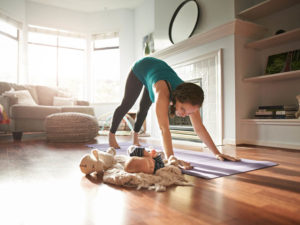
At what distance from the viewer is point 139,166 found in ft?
3.70

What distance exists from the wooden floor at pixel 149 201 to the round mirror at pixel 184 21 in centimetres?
253

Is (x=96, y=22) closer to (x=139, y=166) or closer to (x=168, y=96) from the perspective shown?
(x=168, y=96)

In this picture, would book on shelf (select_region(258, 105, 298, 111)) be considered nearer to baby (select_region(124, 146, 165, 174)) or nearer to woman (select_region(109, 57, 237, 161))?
woman (select_region(109, 57, 237, 161))

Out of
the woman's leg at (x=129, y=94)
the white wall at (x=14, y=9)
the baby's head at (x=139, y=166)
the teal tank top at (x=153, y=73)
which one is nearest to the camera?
the baby's head at (x=139, y=166)

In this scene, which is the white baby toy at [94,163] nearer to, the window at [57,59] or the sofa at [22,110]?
the sofa at [22,110]

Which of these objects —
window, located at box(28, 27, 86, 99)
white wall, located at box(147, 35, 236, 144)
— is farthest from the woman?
window, located at box(28, 27, 86, 99)

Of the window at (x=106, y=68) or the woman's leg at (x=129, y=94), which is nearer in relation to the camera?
the woman's leg at (x=129, y=94)

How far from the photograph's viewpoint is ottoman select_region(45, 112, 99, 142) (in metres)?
2.94

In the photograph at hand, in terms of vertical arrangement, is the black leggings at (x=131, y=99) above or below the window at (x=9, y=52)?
below

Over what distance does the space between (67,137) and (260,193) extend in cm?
247

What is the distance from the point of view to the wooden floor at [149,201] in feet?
2.28

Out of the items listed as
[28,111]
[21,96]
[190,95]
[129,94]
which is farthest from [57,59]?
[190,95]

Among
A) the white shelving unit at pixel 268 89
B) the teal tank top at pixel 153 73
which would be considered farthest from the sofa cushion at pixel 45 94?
the white shelving unit at pixel 268 89

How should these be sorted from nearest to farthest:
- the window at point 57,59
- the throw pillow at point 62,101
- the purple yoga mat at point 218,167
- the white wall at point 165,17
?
the purple yoga mat at point 218,167 → the white wall at point 165,17 → the throw pillow at point 62,101 → the window at point 57,59
